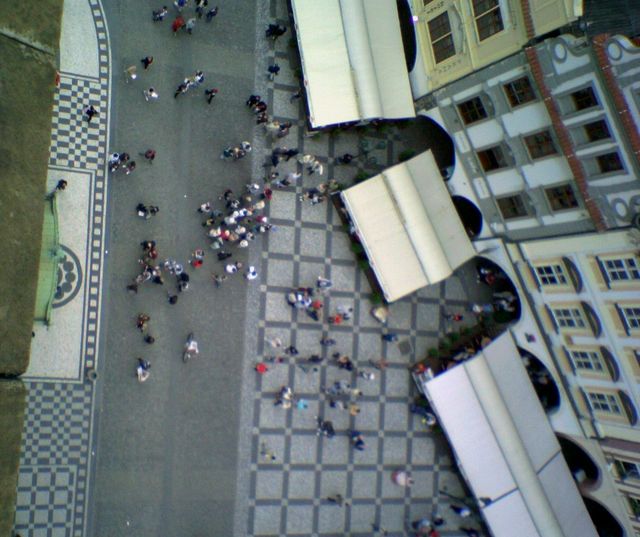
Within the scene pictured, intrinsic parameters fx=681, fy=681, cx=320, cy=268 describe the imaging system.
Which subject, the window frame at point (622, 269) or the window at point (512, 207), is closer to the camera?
the window frame at point (622, 269)

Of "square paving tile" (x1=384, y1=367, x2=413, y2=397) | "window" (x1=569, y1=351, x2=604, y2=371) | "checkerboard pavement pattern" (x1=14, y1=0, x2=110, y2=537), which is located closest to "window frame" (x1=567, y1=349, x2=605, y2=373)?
"window" (x1=569, y1=351, x2=604, y2=371)

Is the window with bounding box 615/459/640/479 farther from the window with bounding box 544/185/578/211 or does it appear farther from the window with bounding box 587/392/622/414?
the window with bounding box 544/185/578/211

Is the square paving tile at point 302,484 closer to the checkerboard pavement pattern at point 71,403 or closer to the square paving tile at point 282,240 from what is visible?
the checkerboard pavement pattern at point 71,403

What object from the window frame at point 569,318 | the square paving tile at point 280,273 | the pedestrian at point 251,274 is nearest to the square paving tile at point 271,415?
the square paving tile at point 280,273

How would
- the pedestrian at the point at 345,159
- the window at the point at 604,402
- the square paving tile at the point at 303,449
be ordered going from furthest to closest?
the pedestrian at the point at 345,159 → the square paving tile at the point at 303,449 → the window at the point at 604,402

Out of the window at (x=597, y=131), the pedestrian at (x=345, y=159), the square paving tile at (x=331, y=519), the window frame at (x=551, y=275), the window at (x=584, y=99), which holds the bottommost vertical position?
the square paving tile at (x=331, y=519)

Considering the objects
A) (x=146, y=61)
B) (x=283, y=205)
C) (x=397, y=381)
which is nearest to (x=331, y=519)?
(x=397, y=381)

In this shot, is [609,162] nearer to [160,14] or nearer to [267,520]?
[160,14]

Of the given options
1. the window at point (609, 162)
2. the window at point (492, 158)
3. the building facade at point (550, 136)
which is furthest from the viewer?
the window at point (492, 158)
